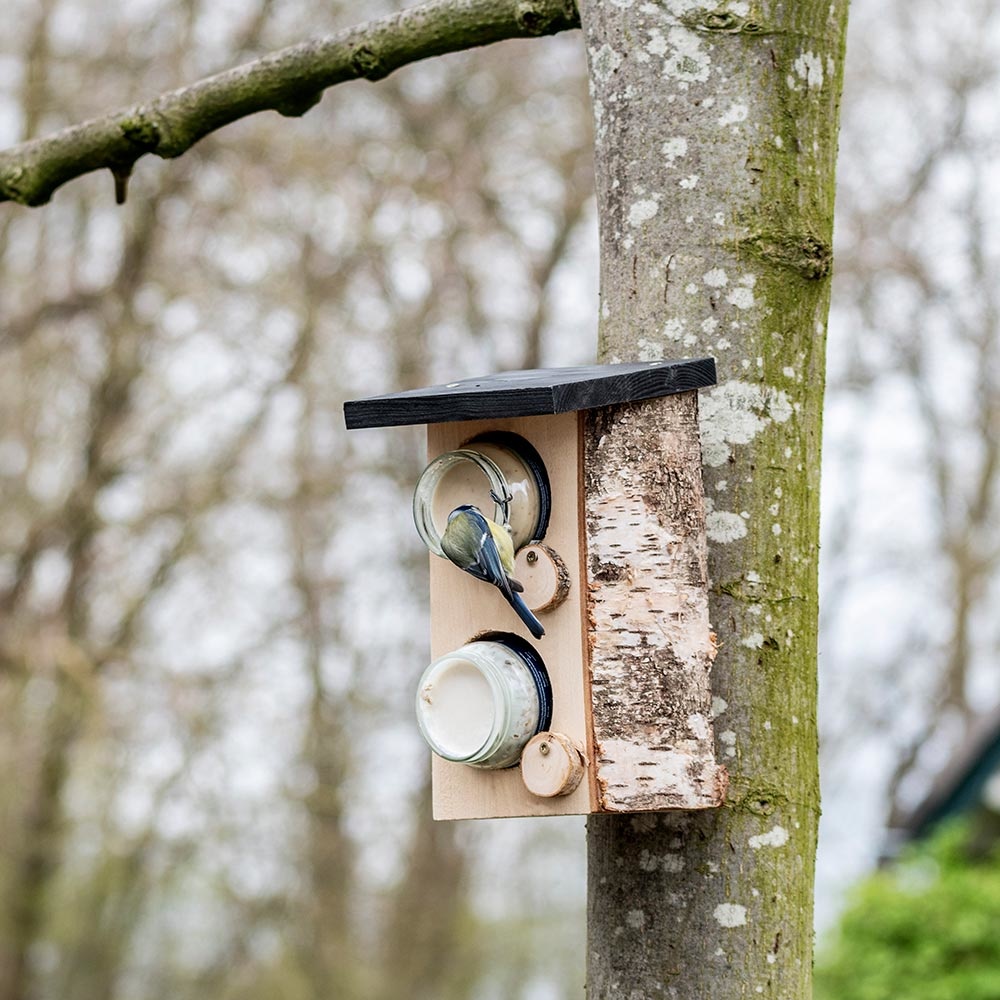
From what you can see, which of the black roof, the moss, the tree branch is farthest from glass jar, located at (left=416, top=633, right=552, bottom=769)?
the moss

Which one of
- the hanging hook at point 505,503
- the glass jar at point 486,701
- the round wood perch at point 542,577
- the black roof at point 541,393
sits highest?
the black roof at point 541,393

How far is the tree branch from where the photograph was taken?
223 cm

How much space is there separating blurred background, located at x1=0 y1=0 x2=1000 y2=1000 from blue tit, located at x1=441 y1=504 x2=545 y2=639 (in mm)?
5410

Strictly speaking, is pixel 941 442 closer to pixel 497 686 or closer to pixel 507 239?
pixel 507 239

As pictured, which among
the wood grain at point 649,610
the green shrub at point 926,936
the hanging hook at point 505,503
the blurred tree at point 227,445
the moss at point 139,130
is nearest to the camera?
the wood grain at point 649,610

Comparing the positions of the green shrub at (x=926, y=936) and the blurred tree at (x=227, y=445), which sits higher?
the blurred tree at (x=227, y=445)

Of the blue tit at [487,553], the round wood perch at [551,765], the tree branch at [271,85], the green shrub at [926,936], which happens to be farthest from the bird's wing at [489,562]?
the green shrub at [926,936]

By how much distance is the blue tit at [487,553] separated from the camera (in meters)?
1.97

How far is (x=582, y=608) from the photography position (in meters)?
1.96

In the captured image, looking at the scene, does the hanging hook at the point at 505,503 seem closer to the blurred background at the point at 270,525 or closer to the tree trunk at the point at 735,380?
the tree trunk at the point at 735,380

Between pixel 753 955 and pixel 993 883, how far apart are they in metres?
5.42

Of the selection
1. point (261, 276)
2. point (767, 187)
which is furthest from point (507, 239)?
point (767, 187)

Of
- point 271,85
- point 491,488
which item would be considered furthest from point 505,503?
point 271,85

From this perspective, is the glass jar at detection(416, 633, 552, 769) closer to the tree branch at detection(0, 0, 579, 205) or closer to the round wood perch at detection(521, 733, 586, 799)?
the round wood perch at detection(521, 733, 586, 799)
